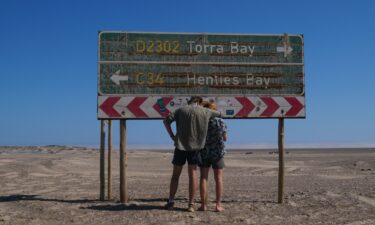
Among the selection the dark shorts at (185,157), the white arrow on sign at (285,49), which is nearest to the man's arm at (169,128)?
the dark shorts at (185,157)

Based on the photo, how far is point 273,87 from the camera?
10891 millimetres

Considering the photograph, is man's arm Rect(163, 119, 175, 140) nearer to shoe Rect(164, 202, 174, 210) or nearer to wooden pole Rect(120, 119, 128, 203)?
shoe Rect(164, 202, 174, 210)

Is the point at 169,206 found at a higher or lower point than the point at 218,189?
lower

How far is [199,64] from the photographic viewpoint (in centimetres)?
1066

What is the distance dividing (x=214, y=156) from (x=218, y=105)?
1.65m

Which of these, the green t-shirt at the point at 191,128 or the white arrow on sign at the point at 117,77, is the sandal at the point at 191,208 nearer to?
the green t-shirt at the point at 191,128

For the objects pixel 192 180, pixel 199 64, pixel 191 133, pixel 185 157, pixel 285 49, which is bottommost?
pixel 192 180

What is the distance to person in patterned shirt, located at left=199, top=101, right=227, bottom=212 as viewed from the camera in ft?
30.3

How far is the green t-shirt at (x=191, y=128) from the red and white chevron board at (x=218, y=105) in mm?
1357

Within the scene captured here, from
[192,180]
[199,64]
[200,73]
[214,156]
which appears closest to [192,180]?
[192,180]

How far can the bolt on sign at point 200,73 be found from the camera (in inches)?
412

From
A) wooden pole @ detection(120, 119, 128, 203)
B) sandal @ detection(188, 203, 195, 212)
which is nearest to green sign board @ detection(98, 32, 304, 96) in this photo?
wooden pole @ detection(120, 119, 128, 203)

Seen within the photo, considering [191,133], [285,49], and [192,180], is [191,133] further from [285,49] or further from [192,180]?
[285,49]

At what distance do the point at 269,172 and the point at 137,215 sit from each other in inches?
497
